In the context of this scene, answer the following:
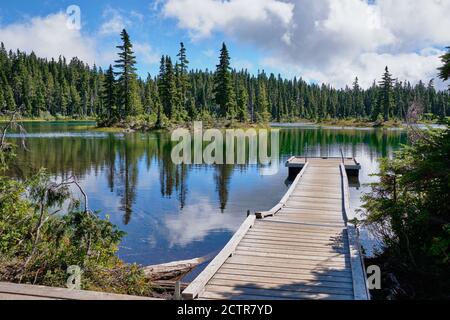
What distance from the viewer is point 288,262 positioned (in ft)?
27.8

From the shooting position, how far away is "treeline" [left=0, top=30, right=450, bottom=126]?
A: 69.9 m

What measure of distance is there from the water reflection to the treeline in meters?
33.9

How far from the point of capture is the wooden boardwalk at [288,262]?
→ 23.0ft

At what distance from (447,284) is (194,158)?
2846 cm

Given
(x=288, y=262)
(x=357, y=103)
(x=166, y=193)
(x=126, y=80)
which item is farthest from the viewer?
(x=357, y=103)

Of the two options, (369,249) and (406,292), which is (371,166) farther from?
(406,292)

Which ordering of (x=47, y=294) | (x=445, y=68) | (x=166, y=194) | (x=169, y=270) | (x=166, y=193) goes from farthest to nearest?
(x=166, y=193) < (x=166, y=194) < (x=169, y=270) < (x=445, y=68) < (x=47, y=294)

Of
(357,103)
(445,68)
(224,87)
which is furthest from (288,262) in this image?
(357,103)

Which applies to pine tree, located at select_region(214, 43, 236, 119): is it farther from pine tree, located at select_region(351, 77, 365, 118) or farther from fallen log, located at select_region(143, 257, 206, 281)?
pine tree, located at select_region(351, 77, 365, 118)

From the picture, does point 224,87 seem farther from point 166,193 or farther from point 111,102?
point 166,193

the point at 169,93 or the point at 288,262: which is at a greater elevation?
the point at 169,93

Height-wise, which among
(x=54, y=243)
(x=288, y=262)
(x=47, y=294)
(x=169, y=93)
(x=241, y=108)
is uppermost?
(x=169, y=93)

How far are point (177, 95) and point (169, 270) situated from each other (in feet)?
219
